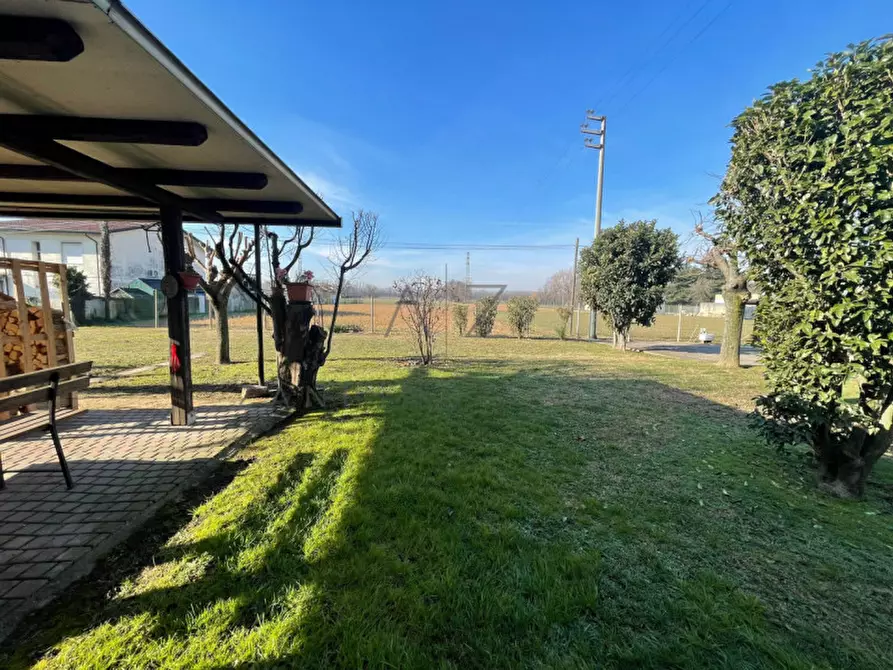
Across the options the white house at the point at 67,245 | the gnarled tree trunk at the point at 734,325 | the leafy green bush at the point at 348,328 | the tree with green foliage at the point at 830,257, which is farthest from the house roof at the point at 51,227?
the gnarled tree trunk at the point at 734,325

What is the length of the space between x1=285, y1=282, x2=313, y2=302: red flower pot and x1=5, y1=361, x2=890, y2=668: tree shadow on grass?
200 centimetres

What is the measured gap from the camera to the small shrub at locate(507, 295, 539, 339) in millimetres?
14609

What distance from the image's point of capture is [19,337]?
4008 mm

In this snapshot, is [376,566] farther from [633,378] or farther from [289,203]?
[633,378]

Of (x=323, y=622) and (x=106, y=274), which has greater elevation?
(x=106, y=274)

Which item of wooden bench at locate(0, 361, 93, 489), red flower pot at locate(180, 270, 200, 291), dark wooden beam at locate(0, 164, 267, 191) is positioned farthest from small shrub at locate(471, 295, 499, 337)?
wooden bench at locate(0, 361, 93, 489)

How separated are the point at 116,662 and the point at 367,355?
8496mm

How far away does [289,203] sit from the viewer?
4453 mm

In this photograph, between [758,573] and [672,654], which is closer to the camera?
[672,654]

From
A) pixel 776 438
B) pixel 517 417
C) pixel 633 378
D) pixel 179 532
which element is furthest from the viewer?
pixel 633 378

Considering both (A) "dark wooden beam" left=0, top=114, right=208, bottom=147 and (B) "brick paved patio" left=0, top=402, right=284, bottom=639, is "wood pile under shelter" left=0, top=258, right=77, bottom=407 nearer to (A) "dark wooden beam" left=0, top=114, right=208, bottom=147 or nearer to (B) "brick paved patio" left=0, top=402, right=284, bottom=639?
(B) "brick paved patio" left=0, top=402, right=284, bottom=639

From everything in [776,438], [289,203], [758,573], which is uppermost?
[289,203]

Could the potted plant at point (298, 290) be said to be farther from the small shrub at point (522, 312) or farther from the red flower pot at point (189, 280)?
the small shrub at point (522, 312)

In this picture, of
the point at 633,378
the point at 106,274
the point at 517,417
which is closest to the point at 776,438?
the point at 517,417
